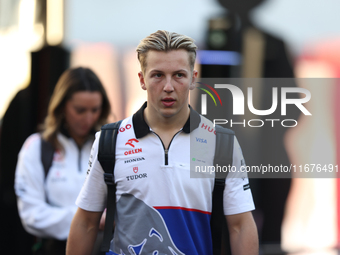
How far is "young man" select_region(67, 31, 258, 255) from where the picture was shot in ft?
6.63

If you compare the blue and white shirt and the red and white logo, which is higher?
the red and white logo

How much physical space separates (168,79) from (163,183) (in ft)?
1.59

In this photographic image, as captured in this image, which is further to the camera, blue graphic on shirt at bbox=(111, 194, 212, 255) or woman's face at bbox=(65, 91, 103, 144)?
woman's face at bbox=(65, 91, 103, 144)

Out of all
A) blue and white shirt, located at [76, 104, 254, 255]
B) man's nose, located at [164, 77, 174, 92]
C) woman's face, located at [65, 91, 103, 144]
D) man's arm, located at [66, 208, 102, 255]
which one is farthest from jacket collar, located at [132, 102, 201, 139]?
woman's face, located at [65, 91, 103, 144]

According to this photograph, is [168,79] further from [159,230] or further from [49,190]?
[49,190]

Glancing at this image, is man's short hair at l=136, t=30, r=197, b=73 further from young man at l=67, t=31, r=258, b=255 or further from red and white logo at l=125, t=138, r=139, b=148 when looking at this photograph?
red and white logo at l=125, t=138, r=139, b=148

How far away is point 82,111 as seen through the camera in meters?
3.23

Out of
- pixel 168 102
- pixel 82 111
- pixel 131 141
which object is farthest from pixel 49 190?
pixel 168 102

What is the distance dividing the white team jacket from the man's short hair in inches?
51.0

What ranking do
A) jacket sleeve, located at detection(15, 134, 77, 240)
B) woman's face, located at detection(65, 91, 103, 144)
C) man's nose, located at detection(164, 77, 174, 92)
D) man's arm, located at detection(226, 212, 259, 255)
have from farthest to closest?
woman's face, located at detection(65, 91, 103, 144) < jacket sleeve, located at detection(15, 134, 77, 240) < man's arm, located at detection(226, 212, 259, 255) < man's nose, located at detection(164, 77, 174, 92)

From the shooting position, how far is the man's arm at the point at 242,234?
211 centimetres

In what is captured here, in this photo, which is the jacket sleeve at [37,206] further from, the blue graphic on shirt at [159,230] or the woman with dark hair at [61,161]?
the blue graphic on shirt at [159,230]

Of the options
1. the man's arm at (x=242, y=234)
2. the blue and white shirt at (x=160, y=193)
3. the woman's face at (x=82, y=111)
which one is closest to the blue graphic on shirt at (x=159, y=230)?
the blue and white shirt at (x=160, y=193)

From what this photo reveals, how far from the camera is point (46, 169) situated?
3090mm
